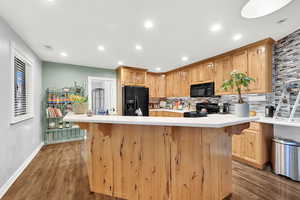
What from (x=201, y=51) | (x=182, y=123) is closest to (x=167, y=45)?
(x=201, y=51)

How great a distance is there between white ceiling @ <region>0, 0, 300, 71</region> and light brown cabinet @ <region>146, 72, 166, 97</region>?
2.03 meters

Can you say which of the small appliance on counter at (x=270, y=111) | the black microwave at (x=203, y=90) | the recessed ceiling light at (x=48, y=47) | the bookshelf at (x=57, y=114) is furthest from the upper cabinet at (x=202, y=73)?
the recessed ceiling light at (x=48, y=47)

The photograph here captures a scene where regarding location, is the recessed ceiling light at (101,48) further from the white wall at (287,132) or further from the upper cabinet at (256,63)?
the white wall at (287,132)

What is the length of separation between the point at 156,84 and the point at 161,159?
13.4ft

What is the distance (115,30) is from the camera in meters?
2.17

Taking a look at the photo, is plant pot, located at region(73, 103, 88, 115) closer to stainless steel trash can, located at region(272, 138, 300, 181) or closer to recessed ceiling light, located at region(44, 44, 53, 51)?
recessed ceiling light, located at region(44, 44, 53, 51)

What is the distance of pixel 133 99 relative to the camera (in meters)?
4.18

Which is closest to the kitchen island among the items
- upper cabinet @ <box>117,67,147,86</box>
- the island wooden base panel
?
the island wooden base panel

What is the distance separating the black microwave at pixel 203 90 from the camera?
3520 mm

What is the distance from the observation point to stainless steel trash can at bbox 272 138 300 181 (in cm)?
192

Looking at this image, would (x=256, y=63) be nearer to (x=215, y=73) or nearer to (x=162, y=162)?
(x=215, y=73)

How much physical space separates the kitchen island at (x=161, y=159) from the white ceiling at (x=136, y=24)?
1441 millimetres

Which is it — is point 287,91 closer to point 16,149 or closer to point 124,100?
point 124,100

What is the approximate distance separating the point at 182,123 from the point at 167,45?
222 centimetres
